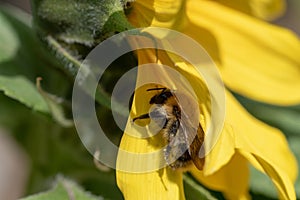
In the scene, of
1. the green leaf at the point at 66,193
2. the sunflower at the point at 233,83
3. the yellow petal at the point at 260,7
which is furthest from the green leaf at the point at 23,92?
the yellow petal at the point at 260,7

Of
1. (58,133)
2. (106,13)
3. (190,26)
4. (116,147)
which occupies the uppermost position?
(106,13)

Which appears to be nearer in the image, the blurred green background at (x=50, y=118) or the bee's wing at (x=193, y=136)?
the bee's wing at (x=193, y=136)

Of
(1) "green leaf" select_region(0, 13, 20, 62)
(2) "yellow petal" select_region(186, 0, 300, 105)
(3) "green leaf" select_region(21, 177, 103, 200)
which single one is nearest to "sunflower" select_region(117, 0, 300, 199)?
(2) "yellow petal" select_region(186, 0, 300, 105)

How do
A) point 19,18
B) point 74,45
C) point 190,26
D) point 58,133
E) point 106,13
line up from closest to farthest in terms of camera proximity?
point 106,13 < point 74,45 < point 190,26 < point 58,133 < point 19,18

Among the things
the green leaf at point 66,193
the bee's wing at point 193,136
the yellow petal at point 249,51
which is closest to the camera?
the bee's wing at point 193,136

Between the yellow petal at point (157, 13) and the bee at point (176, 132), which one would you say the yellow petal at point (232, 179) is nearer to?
the bee at point (176, 132)

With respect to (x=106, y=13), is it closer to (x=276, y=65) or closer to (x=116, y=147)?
(x=116, y=147)

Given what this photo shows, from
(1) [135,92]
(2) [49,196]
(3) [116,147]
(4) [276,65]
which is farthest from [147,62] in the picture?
(4) [276,65]

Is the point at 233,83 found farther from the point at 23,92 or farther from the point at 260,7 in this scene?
the point at 23,92

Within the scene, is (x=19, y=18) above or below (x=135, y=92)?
below
